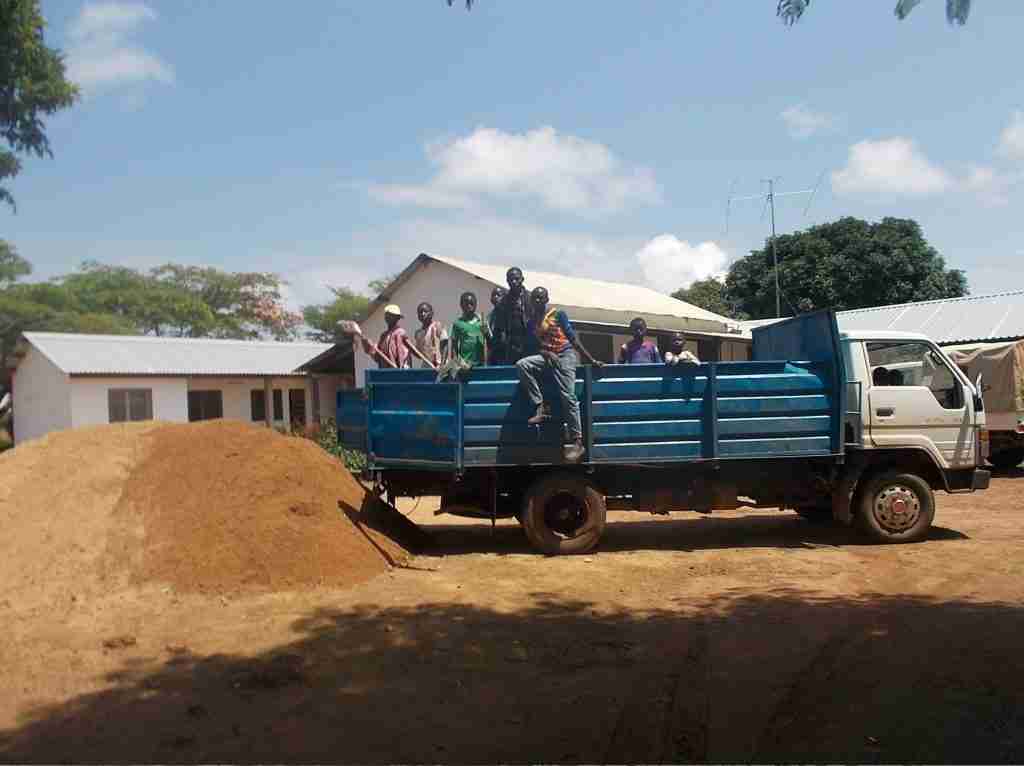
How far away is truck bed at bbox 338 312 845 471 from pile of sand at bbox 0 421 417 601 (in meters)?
1.02

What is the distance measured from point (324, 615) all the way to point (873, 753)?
149 inches

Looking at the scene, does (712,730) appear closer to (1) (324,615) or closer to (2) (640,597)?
(2) (640,597)

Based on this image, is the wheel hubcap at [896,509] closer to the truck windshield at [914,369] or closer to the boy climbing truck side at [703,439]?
the boy climbing truck side at [703,439]

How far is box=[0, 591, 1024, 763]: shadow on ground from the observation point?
3.59 meters

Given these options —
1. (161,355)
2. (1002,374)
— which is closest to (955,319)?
(1002,374)

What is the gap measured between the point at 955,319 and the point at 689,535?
16.9 meters

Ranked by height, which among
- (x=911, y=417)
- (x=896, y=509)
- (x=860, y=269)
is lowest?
(x=896, y=509)

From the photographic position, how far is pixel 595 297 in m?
19.1

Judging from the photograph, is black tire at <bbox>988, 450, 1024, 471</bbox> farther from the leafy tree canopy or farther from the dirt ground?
the leafy tree canopy

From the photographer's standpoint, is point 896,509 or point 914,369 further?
point 914,369

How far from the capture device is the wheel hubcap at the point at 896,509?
8.02 m

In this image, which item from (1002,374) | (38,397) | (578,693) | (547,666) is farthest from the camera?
(38,397)

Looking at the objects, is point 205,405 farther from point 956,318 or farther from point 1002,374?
point 956,318

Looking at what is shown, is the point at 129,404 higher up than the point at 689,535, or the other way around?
the point at 129,404
